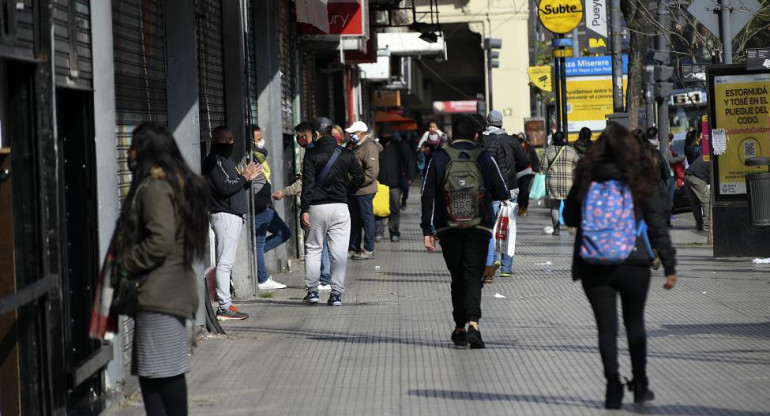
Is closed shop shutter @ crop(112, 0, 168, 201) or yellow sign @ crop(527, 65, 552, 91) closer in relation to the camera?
closed shop shutter @ crop(112, 0, 168, 201)

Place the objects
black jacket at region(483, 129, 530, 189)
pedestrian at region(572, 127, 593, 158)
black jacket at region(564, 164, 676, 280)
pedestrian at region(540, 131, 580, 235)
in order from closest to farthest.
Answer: black jacket at region(564, 164, 676, 280) → black jacket at region(483, 129, 530, 189) → pedestrian at region(572, 127, 593, 158) → pedestrian at region(540, 131, 580, 235)

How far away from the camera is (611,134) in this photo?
7328mm

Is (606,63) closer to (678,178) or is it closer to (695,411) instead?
(678,178)

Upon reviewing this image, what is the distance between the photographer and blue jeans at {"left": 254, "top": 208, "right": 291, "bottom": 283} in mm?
14664

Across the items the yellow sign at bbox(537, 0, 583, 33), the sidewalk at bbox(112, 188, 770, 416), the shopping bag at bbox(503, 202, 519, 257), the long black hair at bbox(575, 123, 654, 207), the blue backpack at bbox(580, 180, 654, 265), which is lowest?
the sidewalk at bbox(112, 188, 770, 416)

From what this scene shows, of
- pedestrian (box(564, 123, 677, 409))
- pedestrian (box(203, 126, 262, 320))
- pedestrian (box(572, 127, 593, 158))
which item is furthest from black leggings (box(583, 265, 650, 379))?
pedestrian (box(572, 127, 593, 158))

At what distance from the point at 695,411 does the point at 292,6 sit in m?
14.1

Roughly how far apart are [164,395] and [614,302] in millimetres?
2550

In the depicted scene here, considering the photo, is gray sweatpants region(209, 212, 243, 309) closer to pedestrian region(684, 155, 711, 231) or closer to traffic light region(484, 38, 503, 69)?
pedestrian region(684, 155, 711, 231)

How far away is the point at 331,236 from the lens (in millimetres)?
12898

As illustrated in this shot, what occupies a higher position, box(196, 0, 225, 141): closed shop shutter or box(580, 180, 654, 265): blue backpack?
box(196, 0, 225, 141): closed shop shutter

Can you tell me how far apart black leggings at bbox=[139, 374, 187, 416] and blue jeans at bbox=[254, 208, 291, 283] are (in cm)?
803

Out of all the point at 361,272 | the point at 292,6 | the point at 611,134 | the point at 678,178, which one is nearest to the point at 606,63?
the point at 678,178

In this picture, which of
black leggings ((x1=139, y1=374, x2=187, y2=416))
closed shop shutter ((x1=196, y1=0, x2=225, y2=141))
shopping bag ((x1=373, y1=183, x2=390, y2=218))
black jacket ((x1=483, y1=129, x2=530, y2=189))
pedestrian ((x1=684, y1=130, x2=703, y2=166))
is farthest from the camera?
pedestrian ((x1=684, y1=130, x2=703, y2=166))
